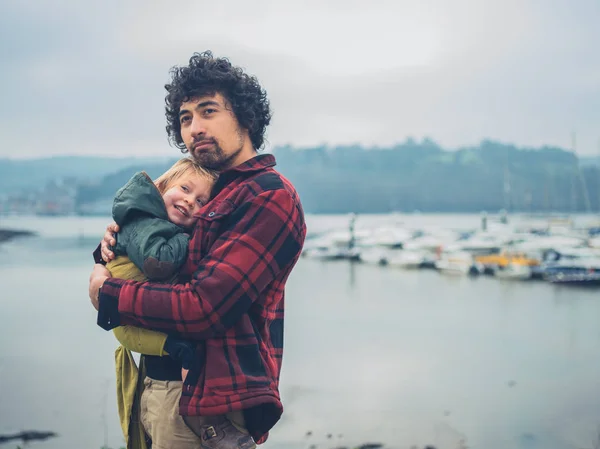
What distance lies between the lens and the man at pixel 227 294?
1.56 m

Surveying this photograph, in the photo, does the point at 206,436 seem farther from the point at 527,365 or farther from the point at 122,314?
the point at 527,365

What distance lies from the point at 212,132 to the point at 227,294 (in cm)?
56

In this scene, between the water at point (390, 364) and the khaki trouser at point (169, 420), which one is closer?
the khaki trouser at point (169, 420)

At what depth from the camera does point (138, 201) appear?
1689mm

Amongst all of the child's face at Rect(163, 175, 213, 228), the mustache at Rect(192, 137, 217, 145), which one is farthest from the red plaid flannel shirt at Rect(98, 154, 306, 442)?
the mustache at Rect(192, 137, 217, 145)

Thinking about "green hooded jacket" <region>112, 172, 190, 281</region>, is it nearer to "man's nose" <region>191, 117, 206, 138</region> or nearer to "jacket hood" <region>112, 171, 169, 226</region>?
"jacket hood" <region>112, 171, 169, 226</region>

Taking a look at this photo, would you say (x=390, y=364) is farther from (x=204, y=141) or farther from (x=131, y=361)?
(x=204, y=141)

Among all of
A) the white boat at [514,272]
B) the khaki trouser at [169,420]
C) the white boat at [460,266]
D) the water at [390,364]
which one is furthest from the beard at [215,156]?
the white boat at [460,266]

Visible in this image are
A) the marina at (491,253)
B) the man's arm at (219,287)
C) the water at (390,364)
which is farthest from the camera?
the marina at (491,253)

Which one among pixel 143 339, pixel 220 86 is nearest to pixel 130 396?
pixel 143 339

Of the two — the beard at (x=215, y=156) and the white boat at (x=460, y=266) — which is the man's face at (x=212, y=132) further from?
the white boat at (x=460, y=266)

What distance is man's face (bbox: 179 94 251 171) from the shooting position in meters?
1.86

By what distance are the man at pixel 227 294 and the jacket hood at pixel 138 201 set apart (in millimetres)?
102

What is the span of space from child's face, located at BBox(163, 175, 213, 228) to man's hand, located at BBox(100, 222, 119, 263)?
0.55 feet
